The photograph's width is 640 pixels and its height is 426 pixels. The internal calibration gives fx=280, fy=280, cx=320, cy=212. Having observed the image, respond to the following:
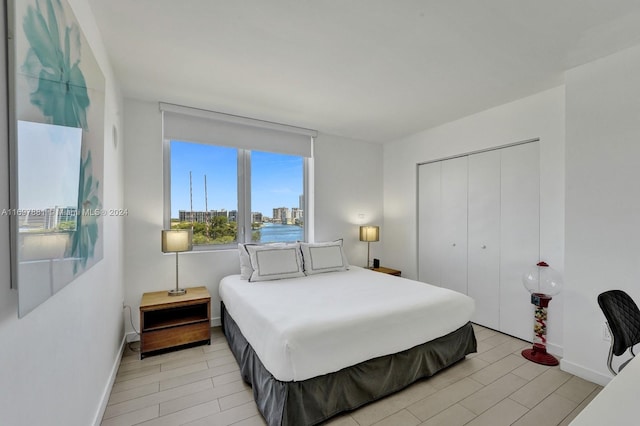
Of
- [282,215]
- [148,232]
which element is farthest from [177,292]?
[282,215]

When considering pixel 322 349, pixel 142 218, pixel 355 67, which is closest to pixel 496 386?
pixel 322 349

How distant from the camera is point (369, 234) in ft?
14.2

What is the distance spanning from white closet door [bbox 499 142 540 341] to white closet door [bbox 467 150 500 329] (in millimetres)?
69

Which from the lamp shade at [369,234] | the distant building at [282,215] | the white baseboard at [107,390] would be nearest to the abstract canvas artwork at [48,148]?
the white baseboard at [107,390]

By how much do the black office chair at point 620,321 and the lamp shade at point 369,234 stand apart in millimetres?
2792

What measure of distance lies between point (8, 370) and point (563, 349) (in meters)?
3.57

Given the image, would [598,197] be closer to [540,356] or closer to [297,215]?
[540,356]

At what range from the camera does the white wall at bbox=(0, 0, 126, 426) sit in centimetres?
78

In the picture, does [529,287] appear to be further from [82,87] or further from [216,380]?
[82,87]

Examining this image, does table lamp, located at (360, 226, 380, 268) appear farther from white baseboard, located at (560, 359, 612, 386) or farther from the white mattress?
white baseboard, located at (560, 359, 612, 386)

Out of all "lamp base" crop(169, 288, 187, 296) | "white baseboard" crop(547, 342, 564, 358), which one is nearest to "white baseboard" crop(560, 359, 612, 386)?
"white baseboard" crop(547, 342, 564, 358)

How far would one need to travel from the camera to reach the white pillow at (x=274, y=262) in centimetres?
307

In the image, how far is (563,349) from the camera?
249 cm

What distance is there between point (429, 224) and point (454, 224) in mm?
388
